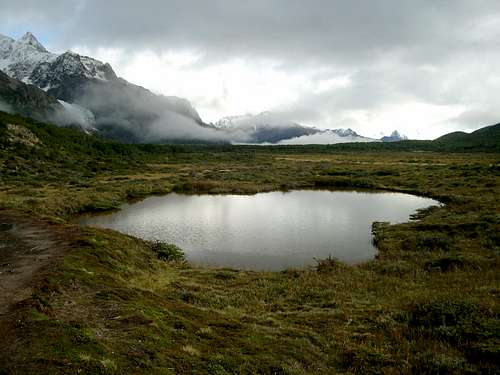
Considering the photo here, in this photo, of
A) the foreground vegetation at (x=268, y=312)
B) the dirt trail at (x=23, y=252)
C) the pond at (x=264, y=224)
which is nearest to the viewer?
the foreground vegetation at (x=268, y=312)

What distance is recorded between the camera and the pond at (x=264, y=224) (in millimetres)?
34969

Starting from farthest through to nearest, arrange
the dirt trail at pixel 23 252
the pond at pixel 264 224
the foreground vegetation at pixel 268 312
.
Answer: the pond at pixel 264 224
the dirt trail at pixel 23 252
the foreground vegetation at pixel 268 312

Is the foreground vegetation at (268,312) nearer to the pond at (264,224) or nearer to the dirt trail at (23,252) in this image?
the dirt trail at (23,252)

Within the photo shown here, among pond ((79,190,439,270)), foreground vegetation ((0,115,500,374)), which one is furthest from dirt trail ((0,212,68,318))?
pond ((79,190,439,270))

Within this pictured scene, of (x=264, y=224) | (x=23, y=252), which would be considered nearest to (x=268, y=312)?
(x=23, y=252)

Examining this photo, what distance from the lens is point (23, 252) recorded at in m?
23.4

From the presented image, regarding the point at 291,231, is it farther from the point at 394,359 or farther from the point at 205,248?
the point at 394,359

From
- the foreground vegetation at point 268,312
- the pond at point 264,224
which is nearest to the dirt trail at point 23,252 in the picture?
the foreground vegetation at point 268,312

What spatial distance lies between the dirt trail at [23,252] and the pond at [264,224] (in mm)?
Result: 11442

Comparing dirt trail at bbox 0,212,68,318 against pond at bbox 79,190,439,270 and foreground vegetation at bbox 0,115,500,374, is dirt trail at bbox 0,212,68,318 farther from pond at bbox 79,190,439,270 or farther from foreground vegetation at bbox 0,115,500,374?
pond at bbox 79,190,439,270

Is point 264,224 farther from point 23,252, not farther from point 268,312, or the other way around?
point 23,252

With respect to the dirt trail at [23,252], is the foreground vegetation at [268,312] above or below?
below

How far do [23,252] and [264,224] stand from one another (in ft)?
94.3

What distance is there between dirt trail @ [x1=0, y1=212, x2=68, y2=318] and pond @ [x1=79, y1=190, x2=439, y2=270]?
1144 centimetres
